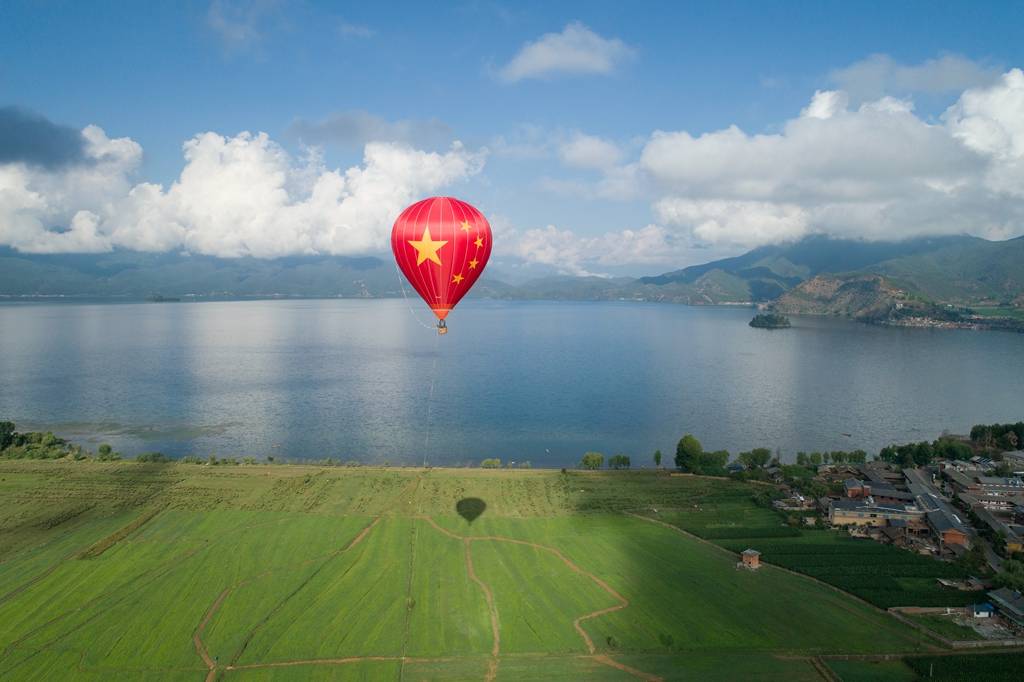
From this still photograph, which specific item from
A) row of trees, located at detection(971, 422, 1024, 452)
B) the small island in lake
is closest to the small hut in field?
row of trees, located at detection(971, 422, 1024, 452)

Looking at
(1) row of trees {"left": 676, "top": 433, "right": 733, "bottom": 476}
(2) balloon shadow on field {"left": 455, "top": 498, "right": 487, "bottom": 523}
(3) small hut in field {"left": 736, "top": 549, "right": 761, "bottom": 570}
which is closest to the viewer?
(3) small hut in field {"left": 736, "top": 549, "right": 761, "bottom": 570}

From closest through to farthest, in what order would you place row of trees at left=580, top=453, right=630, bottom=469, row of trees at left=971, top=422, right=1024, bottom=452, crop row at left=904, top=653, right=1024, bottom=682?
crop row at left=904, top=653, right=1024, bottom=682
row of trees at left=580, top=453, right=630, bottom=469
row of trees at left=971, top=422, right=1024, bottom=452

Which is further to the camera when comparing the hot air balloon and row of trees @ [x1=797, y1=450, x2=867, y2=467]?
row of trees @ [x1=797, y1=450, x2=867, y2=467]


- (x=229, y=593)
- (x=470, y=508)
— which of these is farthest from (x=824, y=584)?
(x=229, y=593)

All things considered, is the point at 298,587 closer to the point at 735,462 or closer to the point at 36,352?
the point at 735,462

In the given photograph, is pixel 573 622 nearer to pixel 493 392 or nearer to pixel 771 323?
pixel 493 392

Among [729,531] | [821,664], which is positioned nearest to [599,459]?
[729,531]

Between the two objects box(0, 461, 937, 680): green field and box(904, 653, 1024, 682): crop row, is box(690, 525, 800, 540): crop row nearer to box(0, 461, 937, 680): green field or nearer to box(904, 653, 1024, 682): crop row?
box(0, 461, 937, 680): green field

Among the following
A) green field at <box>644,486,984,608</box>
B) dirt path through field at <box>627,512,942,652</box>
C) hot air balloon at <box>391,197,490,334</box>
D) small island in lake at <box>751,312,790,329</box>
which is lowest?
dirt path through field at <box>627,512,942,652</box>

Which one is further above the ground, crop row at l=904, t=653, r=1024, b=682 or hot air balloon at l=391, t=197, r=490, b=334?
hot air balloon at l=391, t=197, r=490, b=334
